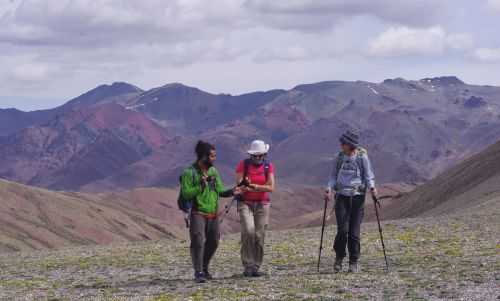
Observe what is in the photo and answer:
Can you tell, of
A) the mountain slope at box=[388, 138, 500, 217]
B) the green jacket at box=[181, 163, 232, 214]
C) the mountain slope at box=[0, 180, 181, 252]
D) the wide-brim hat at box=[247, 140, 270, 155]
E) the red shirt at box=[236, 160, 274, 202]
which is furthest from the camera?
the mountain slope at box=[0, 180, 181, 252]

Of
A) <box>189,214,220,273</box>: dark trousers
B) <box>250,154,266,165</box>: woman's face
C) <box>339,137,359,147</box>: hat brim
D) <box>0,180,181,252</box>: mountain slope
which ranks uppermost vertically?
<box>339,137,359,147</box>: hat brim

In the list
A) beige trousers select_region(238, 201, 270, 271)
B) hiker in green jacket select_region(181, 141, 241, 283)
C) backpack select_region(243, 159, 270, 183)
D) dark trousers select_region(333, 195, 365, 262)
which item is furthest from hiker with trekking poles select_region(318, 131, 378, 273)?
hiker in green jacket select_region(181, 141, 241, 283)

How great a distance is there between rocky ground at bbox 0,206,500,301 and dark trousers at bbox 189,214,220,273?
47 cm

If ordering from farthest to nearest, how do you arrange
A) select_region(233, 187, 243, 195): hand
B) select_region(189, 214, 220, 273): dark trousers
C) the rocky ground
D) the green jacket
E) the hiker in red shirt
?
the hiker in red shirt → select_region(233, 187, 243, 195): hand → select_region(189, 214, 220, 273): dark trousers → the green jacket → the rocky ground

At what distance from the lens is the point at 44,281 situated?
20.3 metres

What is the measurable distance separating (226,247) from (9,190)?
147 meters

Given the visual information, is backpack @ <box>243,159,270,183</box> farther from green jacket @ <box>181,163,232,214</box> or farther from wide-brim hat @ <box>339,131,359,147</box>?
wide-brim hat @ <box>339,131,359,147</box>

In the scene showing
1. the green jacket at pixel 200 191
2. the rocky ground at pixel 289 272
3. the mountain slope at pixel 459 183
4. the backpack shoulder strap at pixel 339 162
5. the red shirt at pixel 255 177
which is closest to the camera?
the rocky ground at pixel 289 272

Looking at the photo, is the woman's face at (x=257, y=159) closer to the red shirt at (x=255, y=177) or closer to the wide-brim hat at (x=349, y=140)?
the red shirt at (x=255, y=177)

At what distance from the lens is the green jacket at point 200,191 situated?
17578mm

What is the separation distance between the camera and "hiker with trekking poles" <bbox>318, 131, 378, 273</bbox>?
715 inches

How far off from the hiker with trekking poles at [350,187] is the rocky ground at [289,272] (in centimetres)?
67

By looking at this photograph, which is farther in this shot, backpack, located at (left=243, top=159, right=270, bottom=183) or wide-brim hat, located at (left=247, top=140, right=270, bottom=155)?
backpack, located at (left=243, top=159, right=270, bottom=183)

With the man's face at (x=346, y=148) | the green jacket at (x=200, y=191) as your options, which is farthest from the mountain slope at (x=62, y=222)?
the man's face at (x=346, y=148)
